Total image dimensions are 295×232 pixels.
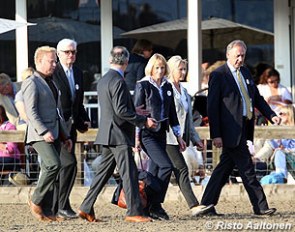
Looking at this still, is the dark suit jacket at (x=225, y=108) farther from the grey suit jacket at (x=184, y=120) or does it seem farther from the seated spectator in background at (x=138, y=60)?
the seated spectator in background at (x=138, y=60)

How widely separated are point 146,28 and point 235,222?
23.5 feet

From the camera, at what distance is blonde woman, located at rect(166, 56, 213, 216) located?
10.5 metres

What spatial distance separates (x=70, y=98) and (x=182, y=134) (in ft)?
4.25

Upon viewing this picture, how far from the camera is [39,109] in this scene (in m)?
9.94

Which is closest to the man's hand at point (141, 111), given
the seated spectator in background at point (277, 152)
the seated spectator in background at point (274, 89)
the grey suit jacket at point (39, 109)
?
the grey suit jacket at point (39, 109)

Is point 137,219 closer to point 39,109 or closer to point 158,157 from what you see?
point 158,157

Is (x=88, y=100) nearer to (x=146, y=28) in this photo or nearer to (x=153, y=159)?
(x=146, y=28)

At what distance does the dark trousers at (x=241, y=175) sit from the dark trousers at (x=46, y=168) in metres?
1.76

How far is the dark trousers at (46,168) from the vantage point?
9.84 meters

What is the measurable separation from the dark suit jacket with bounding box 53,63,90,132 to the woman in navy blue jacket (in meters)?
0.66

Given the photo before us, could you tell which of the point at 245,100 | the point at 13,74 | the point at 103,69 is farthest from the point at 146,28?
the point at 245,100

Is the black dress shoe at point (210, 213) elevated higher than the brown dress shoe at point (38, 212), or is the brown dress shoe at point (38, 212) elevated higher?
the brown dress shoe at point (38, 212)

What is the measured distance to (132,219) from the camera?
1002 cm

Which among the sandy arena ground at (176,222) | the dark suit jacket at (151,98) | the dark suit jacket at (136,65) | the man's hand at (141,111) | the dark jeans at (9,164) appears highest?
the dark suit jacket at (136,65)
